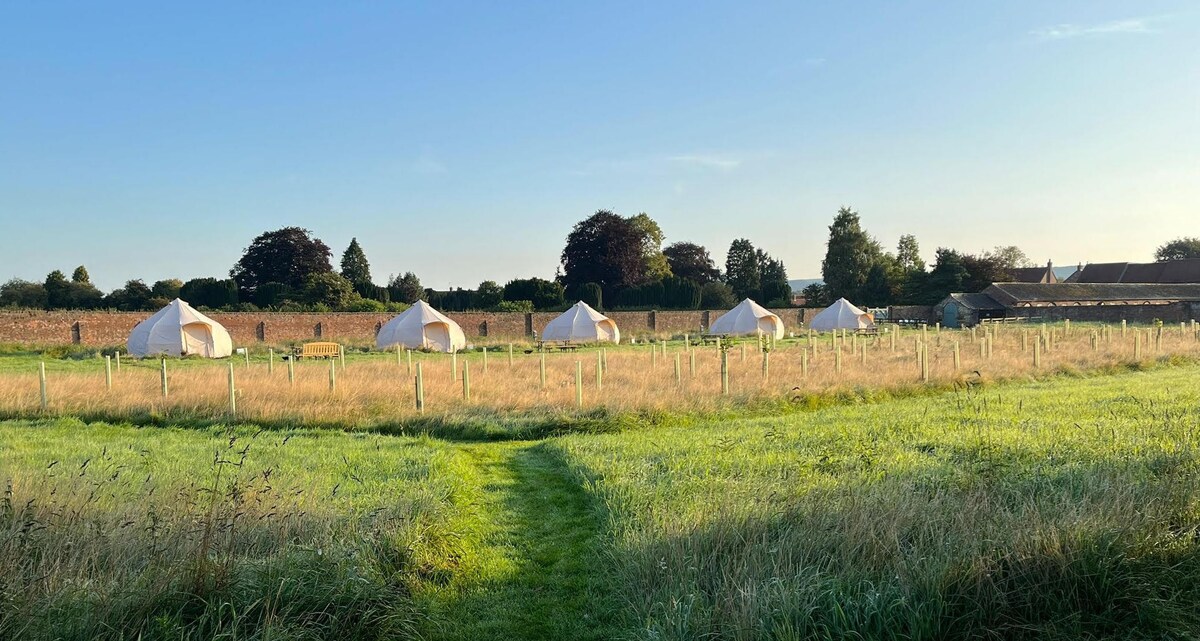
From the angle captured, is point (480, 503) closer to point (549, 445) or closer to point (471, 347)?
point (549, 445)

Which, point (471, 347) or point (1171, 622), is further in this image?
point (471, 347)

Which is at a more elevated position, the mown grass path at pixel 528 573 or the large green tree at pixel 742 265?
the large green tree at pixel 742 265

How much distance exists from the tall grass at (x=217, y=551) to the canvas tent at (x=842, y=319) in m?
42.2

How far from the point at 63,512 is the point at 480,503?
10.2 feet

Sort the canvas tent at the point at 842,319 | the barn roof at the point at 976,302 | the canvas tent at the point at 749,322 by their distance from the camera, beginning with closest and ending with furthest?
the canvas tent at the point at 749,322 → the canvas tent at the point at 842,319 → the barn roof at the point at 976,302

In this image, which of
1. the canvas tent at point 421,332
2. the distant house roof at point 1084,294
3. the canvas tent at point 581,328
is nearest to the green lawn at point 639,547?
the canvas tent at point 421,332

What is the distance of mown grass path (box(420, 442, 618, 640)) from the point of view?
4398mm

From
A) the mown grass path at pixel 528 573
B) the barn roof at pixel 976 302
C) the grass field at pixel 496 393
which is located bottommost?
the mown grass path at pixel 528 573

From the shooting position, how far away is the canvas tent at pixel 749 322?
43062 millimetres

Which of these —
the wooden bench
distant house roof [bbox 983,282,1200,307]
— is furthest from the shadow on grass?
distant house roof [bbox 983,282,1200,307]

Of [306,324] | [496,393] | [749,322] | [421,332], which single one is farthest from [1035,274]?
[496,393]

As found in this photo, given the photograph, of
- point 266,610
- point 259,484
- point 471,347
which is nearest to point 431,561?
point 266,610

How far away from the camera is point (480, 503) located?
7039mm

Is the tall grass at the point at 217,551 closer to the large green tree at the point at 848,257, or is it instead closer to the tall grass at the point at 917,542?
the tall grass at the point at 917,542
